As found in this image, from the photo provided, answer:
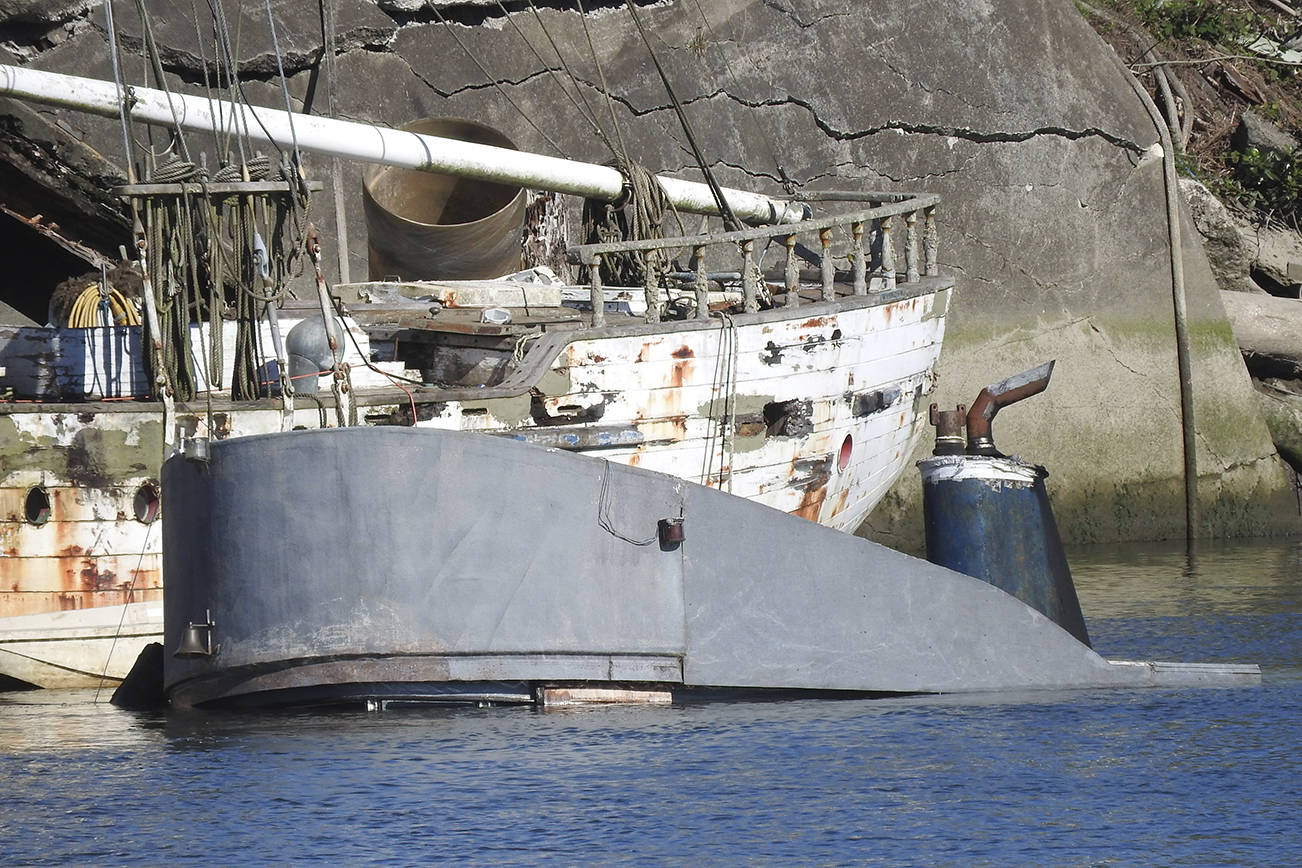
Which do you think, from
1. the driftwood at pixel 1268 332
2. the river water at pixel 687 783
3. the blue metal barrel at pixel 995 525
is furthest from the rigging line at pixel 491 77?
the river water at pixel 687 783

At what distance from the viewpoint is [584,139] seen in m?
16.3

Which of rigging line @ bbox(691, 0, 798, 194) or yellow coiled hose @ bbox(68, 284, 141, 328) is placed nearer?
yellow coiled hose @ bbox(68, 284, 141, 328)

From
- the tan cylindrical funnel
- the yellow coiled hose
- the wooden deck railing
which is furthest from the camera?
the tan cylindrical funnel

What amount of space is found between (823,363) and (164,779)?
20.1 ft

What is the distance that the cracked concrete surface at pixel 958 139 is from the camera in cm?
1578

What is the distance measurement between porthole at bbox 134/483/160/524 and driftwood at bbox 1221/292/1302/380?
1053 centimetres

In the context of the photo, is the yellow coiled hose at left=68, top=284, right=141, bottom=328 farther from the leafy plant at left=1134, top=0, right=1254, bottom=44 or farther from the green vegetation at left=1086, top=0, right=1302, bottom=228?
the leafy plant at left=1134, top=0, right=1254, bottom=44

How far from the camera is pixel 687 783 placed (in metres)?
6.76

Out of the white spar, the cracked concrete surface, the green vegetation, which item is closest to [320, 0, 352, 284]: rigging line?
the cracked concrete surface

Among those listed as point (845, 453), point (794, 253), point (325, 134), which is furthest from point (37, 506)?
point (845, 453)

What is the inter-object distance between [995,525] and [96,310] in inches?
235

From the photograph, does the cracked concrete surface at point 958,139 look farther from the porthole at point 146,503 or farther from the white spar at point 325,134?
the porthole at point 146,503

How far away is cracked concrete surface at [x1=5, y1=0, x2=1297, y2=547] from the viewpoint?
15781mm

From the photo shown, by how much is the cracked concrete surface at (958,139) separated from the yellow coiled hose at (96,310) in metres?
4.07
